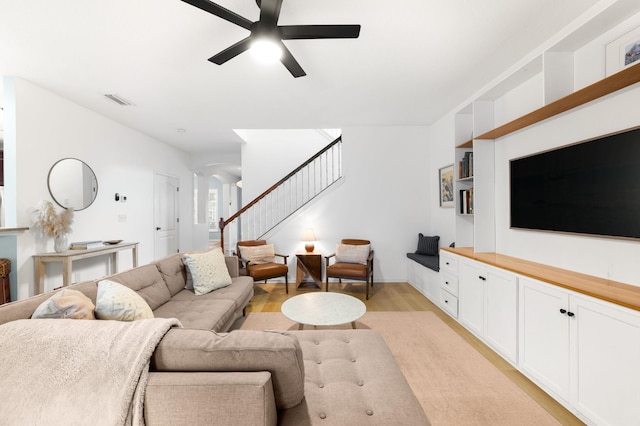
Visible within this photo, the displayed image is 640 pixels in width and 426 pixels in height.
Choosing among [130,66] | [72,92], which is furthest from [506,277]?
[72,92]

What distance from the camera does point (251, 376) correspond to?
2.95ft

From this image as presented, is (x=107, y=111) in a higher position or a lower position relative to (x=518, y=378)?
higher

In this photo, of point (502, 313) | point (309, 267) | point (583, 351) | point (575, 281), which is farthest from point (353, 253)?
point (583, 351)

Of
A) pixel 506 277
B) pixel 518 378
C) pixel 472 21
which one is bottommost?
pixel 518 378

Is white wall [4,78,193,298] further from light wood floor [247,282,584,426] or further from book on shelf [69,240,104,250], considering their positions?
light wood floor [247,282,584,426]

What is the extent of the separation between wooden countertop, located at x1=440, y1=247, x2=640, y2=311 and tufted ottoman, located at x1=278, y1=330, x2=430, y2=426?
125 cm

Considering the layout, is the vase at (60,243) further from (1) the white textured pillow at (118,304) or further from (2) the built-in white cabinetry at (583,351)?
(2) the built-in white cabinetry at (583,351)

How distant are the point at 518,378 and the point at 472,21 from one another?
275cm

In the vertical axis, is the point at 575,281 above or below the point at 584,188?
below

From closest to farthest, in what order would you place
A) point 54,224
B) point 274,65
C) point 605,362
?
point 605,362 → point 274,65 → point 54,224

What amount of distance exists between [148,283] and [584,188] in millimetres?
3598

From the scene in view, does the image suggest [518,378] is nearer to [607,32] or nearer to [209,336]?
[209,336]

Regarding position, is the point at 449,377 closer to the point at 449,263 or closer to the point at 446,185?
the point at 449,263

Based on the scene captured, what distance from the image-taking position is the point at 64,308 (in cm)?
128
